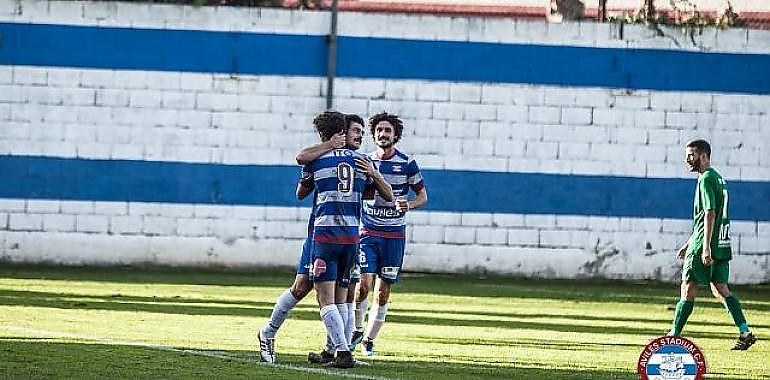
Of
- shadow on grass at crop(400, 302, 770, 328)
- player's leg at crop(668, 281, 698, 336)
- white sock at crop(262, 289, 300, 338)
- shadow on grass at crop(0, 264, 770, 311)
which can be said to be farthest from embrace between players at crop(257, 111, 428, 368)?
shadow on grass at crop(0, 264, 770, 311)

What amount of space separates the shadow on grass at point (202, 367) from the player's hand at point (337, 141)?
4.97ft

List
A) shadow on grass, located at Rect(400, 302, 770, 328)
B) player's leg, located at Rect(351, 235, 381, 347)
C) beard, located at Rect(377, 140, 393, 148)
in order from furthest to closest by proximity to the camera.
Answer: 1. shadow on grass, located at Rect(400, 302, 770, 328)
2. player's leg, located at Rect(351, 235, 381, 347)
3. beard, located at Rect(377, 140, 393, 148)

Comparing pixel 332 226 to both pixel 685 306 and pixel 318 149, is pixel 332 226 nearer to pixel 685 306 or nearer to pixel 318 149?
pixel 318 149

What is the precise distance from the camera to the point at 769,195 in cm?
2212

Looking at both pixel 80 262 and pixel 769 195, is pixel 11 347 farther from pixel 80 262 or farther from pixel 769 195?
pixel 769 195

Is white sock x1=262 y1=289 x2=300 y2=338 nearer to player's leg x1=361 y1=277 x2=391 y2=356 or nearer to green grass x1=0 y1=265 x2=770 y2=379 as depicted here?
green grass x1=0 y1=265 x2=770 y2=379

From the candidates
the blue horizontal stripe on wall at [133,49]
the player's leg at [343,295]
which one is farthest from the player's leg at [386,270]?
the blue horizontal stripe on wall at [133,49]

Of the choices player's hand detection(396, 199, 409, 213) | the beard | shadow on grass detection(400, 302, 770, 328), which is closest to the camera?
player's hand detection(396, 199, 409, 213)

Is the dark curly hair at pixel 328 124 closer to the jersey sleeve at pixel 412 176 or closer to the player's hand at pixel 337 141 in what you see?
the player's hand at pixel 337 141

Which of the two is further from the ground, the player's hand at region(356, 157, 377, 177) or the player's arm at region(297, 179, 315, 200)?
the player's hand at region(356, 157, 377, 177)

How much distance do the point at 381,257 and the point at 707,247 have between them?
2723 mm

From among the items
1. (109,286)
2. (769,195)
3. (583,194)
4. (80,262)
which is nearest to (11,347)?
(109,286)

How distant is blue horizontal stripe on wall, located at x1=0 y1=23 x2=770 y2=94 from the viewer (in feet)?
71.2

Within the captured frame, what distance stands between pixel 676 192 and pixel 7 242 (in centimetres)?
918
